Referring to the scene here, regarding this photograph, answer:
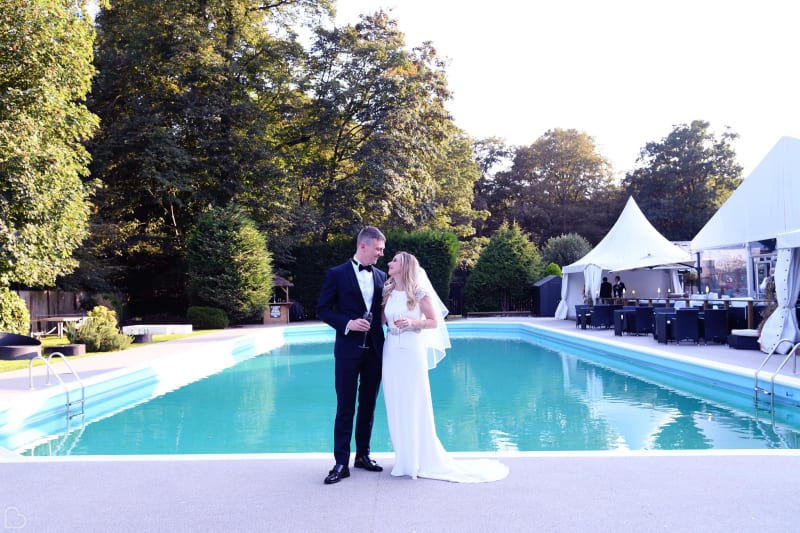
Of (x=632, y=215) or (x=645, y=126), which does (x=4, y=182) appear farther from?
(x=645, y=126)

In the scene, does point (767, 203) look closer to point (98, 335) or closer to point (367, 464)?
point (367, 464)

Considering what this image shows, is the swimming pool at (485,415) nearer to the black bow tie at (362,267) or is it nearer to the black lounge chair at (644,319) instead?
the black bow tie at (362,267)

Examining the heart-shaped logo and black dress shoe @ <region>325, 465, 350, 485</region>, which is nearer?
the heart-shaped logo

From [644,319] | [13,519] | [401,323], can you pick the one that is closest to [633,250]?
[644,319]

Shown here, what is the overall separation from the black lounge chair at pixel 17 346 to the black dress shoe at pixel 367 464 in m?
4.96

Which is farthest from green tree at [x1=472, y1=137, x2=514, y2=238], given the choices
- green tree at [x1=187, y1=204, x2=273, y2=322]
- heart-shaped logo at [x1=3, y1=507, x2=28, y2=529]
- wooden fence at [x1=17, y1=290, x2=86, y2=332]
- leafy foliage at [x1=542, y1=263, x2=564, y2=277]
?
heart-shaped logo at [x1=3, y1=507, x2=28, y2=529]

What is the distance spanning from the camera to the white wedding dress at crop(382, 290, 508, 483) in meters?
3.92

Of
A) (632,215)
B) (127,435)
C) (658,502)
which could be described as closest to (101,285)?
(127,435)

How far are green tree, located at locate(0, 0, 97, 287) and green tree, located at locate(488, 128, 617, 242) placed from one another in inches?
1080

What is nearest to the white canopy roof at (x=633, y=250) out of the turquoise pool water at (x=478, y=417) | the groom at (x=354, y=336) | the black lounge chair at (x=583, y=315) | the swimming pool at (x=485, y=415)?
the black lounge chair at (x=583, y=315)

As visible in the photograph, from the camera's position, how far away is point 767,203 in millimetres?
13781

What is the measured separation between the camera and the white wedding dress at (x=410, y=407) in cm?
392

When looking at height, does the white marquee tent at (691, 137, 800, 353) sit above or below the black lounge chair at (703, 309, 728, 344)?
above

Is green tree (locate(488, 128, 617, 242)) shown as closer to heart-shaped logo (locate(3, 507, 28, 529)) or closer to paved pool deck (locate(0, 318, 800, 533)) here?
paved pool deck (locate(0, 318, 800, 533))
